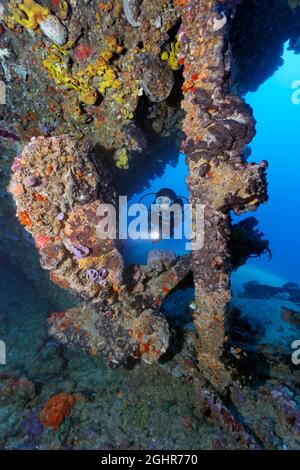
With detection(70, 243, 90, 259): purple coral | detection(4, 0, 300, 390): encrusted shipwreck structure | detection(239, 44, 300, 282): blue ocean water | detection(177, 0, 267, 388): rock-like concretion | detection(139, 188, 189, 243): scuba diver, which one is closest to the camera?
detection(177, 0, 267, 388): rock-like concretion

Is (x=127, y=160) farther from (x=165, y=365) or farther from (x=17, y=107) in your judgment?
(x=165, y=365)

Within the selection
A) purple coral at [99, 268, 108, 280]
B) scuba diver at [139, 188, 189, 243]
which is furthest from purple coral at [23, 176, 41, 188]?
scuba diver at [139, 188, 189, 243]

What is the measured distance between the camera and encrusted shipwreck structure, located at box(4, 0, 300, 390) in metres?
4.11

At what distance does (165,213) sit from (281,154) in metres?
166

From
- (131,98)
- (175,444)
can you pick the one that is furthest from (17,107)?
(175,444)

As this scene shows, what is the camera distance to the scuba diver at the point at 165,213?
685 centimetres

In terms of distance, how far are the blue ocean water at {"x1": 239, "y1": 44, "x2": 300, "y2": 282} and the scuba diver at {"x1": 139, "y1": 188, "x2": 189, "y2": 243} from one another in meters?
73.8

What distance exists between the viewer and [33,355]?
270 inches

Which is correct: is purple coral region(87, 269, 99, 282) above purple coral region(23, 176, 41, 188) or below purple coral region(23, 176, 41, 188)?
below

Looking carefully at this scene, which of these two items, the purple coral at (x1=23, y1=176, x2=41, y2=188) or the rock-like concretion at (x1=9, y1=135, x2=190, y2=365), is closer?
the purple coral at (x1=23, y1=176, x2=41, y2=188)

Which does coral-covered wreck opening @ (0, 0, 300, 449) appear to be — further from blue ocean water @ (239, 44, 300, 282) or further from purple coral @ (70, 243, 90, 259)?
blue ocean water @ (239, 44, 300, 282)

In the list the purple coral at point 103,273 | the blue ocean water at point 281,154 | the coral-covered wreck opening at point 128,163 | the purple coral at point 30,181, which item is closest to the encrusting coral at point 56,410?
the coral-covered wreck opening at point 128,163

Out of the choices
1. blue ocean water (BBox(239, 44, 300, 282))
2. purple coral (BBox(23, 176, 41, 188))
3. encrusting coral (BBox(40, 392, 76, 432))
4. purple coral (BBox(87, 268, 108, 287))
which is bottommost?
encrusting coral (BBox(40, 392, 76, 432))

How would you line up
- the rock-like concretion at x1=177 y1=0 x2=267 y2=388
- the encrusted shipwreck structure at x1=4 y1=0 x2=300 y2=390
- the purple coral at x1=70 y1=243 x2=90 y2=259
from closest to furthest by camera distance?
the rock-like concretion at x1=177 y1=0 x2=267 y2=388, the encrusted shipwreck structure at x1=4 y1=0 x2=300 y2=390, the purple coral at x1=70 y1=243 x2=90 y2=259
